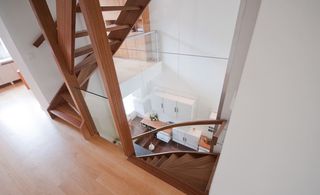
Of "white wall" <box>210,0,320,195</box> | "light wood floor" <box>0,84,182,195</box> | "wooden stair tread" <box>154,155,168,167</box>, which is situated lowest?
"wooden stair tread" <box>154,155,168,167</box>

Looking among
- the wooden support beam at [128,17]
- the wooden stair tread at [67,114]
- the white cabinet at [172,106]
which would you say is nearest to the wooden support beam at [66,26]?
the wooden support beam at [128,17]

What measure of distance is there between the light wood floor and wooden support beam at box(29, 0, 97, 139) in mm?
262

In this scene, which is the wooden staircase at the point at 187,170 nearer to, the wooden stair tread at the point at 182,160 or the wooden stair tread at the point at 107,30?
the wooden stair tread at the point at 182,160

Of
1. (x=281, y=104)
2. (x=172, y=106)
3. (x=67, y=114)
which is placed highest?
(x=281, y=104)

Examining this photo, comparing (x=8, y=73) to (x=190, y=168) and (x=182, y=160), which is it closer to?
(x=182, y=160)

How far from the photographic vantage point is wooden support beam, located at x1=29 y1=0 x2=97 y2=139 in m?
1.21

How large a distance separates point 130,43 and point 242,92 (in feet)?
13.6

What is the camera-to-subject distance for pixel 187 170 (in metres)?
1.72

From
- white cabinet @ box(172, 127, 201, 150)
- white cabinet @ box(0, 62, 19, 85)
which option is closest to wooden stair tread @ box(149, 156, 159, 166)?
white cabinet @ box(172, 127, 201, 150)

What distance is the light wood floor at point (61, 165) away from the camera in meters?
1.40

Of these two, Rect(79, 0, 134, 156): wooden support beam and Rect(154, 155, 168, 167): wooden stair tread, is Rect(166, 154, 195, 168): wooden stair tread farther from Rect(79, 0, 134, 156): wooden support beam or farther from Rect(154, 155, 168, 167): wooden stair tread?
Rect(79, 0, 134, 156): wooden support beam

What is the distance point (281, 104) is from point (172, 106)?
4.25 metres

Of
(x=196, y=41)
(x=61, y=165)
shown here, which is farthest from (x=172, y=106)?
(x=61, y=165)

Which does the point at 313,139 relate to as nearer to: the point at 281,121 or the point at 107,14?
the point at 281,121
